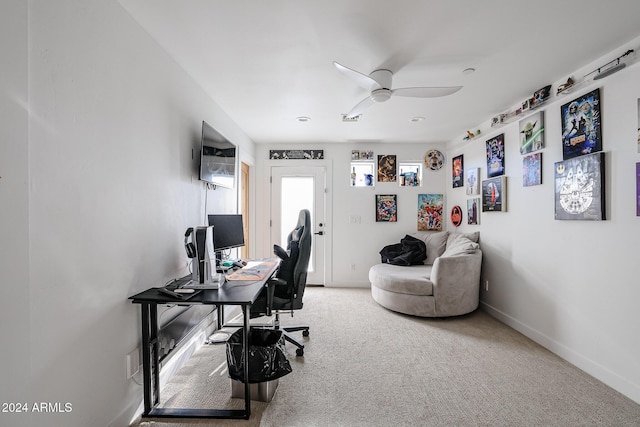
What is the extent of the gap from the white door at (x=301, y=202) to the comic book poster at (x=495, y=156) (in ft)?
7.75

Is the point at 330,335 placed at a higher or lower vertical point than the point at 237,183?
lower

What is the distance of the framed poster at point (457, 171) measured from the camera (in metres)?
4.28

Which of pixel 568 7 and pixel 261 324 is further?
pixel 261 324

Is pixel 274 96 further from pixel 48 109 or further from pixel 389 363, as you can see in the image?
pixel 389 363

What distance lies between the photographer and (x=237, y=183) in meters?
3.79

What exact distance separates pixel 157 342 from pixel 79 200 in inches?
38.7

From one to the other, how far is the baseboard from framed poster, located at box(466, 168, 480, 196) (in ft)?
5.04

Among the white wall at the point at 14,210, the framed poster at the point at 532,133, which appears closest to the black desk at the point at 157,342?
the white wall at the point at 14,210

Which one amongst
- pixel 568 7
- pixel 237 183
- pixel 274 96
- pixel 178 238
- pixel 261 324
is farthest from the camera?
pixel 237 183

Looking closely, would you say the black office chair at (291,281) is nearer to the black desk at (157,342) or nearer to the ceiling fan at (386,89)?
the black desk at (157,342)

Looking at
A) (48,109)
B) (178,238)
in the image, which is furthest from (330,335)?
(48,109)

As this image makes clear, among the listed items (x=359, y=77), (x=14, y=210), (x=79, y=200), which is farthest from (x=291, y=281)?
(x=14, y=210)

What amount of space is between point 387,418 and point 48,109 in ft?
7.62

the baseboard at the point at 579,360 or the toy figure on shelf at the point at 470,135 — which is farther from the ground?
the toy figure on shelf at the point at 470,135
